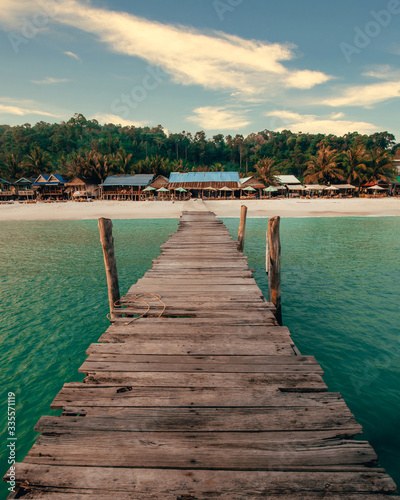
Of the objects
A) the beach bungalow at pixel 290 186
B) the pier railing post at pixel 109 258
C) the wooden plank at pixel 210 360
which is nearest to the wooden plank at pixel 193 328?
the wooden plank at pixel 210 360

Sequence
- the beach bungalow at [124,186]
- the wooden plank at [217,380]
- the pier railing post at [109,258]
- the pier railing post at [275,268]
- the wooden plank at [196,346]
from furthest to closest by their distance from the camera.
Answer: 1. the beach bungalow at [124,186]
2. the pier railing post at [275,268]
3. the pier railing post at [109,258]
4. the wooden plank at [196,346]
5. the wooden plank at [217,380]

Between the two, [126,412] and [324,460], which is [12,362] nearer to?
[126,412]

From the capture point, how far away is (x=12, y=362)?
5.70 m

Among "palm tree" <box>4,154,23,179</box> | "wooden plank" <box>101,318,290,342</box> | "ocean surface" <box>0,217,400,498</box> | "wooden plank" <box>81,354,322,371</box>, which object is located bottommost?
"ocean surface" <box>0,217,400,498</box>

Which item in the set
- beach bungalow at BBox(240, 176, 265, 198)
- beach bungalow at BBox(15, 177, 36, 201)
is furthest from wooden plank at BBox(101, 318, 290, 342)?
beach bungalow at BBox(15, 177, 36, 201)

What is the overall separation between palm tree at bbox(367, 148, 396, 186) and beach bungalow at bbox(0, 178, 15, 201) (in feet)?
246

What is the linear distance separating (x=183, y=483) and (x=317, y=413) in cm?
139

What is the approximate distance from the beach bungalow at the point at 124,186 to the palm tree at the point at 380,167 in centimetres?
4554

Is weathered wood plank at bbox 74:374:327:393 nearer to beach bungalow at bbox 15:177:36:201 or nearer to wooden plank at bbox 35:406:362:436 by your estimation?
wooden plank at bbox 35:406:362:436

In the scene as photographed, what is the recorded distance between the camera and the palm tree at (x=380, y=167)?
5531 centimetres

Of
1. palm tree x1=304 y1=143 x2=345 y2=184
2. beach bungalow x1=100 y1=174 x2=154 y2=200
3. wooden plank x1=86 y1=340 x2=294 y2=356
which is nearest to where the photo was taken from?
wooden plank x1=86 y1=340 x2=294 y2=356

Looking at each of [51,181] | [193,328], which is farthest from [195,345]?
[51,181]

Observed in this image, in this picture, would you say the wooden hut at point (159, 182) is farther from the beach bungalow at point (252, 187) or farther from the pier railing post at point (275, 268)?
the pier railing post at point (275, 268)

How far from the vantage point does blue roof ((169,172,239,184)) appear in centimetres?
5284
